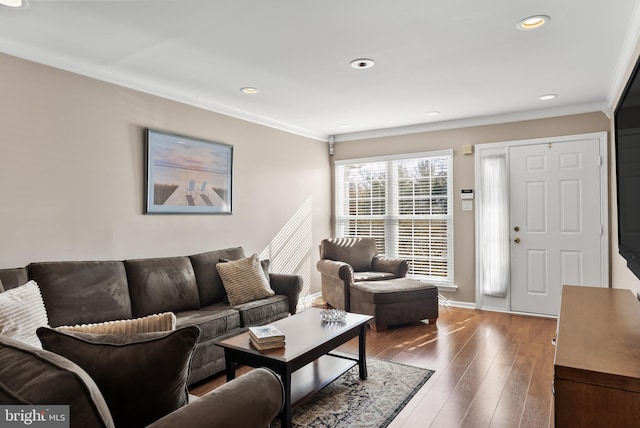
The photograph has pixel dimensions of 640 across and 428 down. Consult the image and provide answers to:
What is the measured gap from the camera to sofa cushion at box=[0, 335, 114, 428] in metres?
0.81

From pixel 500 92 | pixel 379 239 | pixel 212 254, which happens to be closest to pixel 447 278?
pixel 379 239

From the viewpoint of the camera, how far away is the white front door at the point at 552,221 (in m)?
4.29

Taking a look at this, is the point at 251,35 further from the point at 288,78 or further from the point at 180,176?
the point at 180,176

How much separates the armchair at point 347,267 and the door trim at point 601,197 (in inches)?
40.4

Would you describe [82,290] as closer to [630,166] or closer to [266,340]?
[266,340]

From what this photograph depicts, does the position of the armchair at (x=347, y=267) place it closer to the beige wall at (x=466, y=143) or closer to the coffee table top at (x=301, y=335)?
the beige wall at (x=466, y=143)

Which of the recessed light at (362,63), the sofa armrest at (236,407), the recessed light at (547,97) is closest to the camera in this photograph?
the sofa armrest at (236,407)

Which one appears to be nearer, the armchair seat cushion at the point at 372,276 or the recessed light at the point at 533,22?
the recessed light at the point at 533,22

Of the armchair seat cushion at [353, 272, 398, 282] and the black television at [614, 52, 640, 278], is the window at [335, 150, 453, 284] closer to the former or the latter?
the armchair seat cushion at [353, 272, 398, 282]

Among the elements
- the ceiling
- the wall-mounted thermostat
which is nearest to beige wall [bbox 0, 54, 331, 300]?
the ceiling

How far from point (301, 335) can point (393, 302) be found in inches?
71.2

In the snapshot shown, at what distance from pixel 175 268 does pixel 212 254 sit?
0.46m

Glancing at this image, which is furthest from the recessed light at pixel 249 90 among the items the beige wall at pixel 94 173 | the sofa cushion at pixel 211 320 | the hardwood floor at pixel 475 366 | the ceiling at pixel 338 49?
the hardwood floor at pixel 475 366

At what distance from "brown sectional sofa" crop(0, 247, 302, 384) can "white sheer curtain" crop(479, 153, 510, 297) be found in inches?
98.4
